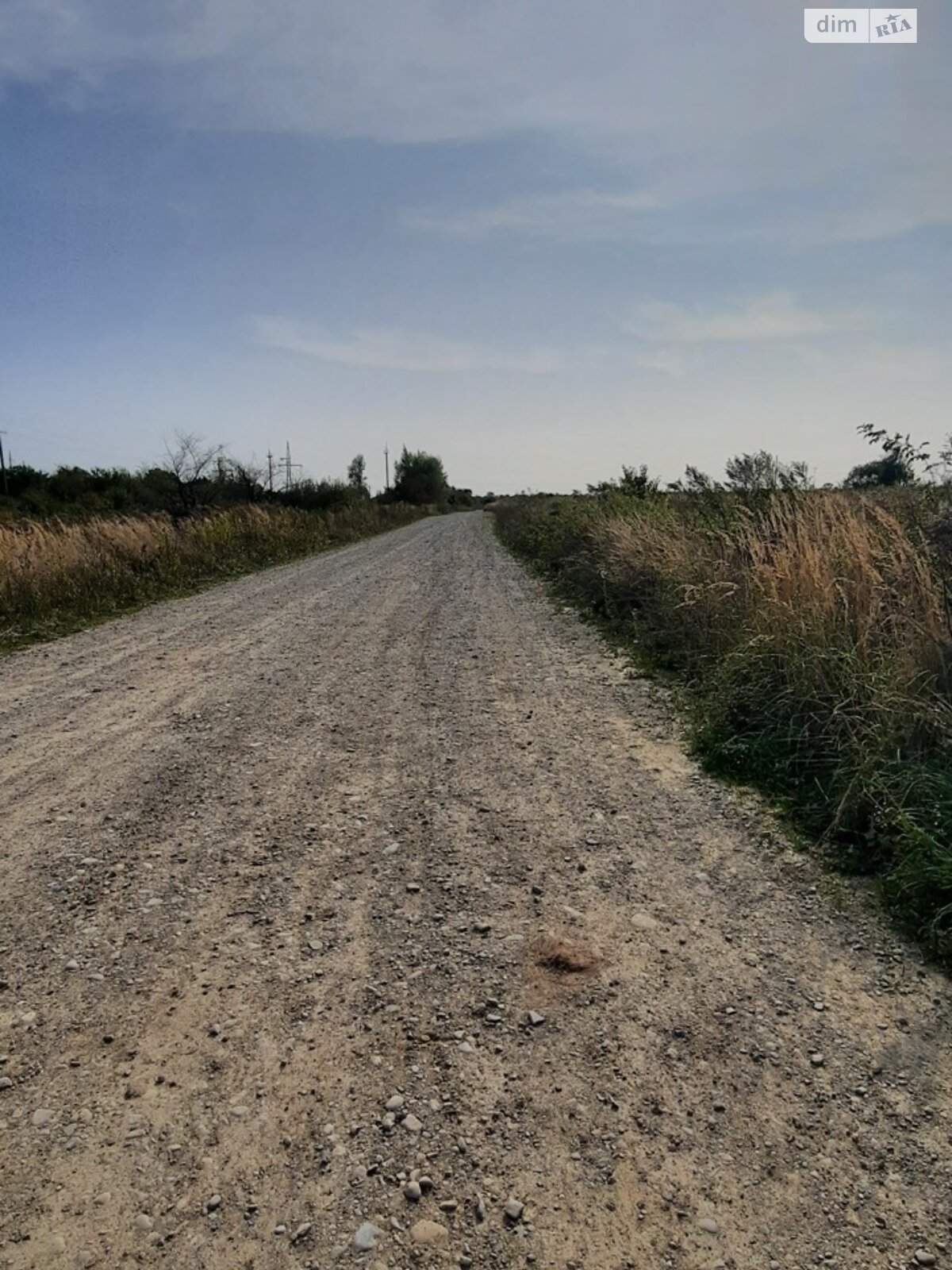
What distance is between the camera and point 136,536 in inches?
552

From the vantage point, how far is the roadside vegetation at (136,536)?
32.8 ft

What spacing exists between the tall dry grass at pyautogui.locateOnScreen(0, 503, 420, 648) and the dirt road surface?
5952mm

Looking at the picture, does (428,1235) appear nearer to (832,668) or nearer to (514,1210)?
(514,1210)

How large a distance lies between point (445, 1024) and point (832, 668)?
3095 mm

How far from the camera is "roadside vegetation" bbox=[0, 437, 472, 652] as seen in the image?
999 centimetres

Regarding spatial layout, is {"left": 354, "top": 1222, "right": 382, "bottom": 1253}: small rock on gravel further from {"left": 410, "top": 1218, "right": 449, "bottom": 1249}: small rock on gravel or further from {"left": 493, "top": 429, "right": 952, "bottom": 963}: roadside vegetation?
{"left": 493, "top": 429, "right": 952, "bottom": 963}: roadside vegetation

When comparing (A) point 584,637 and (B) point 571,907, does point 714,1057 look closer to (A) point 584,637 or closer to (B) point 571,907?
(B) point 571,907

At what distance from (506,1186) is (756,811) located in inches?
92.4

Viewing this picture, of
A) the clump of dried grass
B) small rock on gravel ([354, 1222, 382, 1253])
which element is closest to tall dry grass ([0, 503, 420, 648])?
the clump of dried grass

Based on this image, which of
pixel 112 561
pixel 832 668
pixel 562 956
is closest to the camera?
pixel 562 956

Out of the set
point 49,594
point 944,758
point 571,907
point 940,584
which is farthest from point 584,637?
point 49,594

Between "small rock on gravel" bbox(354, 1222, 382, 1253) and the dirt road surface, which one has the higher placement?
the dirt road surface

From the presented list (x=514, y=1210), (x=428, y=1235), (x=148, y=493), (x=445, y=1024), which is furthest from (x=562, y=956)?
(x=148, y=493)

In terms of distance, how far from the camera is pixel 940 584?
4.28 meters
